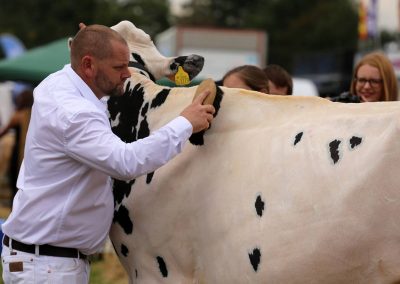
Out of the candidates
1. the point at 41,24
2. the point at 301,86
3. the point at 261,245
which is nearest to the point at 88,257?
the point at 261,245

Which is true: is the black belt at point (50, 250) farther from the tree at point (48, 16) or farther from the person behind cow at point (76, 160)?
the tree at point (48, 16)

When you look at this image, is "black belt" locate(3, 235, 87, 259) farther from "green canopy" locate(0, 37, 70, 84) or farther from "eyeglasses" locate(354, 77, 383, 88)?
"green canopy" locate(0, 37, 70, 84)

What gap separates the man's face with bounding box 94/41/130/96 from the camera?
355 centimetres

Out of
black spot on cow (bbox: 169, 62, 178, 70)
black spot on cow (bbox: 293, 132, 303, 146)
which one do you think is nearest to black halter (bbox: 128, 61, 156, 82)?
black spot on cow (bbox: 169, 62, 178, 70)

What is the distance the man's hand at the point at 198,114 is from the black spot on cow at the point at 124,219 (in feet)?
2.03

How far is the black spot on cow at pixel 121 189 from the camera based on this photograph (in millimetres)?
3880

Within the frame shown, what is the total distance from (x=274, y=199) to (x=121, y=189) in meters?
0.92

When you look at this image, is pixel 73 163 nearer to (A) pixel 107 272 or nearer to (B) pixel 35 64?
(A) pixel 107 272

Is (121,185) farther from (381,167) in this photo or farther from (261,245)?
(381,167)

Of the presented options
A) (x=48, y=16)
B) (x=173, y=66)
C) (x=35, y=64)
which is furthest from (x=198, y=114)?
(x=48, y=16)

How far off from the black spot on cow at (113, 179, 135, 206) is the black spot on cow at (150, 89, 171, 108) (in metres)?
0.37

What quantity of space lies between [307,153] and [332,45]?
6694cm

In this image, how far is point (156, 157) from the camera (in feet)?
11.2

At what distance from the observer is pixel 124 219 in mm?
3896
